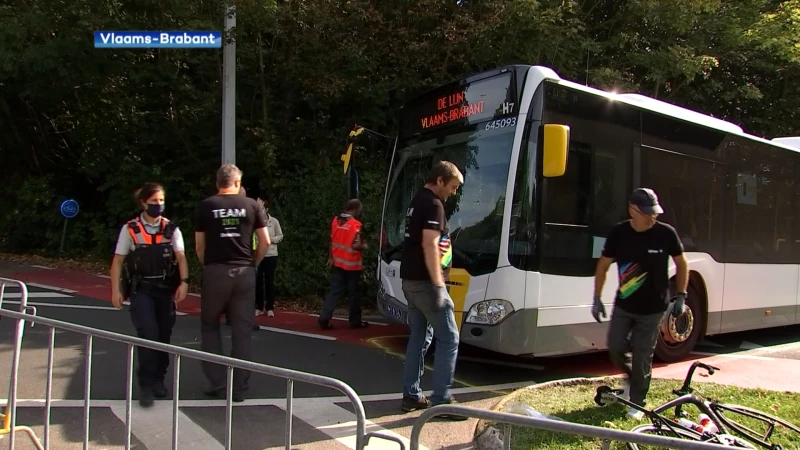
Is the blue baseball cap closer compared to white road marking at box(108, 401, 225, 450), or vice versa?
white road marking at box(108, 401, 225, 450)

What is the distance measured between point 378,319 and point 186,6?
7.17 meters

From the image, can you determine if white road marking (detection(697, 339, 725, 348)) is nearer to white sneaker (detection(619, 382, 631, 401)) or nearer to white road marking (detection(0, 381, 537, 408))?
white sneaker (detection(619, 382, 631, 401))

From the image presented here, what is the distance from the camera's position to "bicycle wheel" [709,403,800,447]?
12.4 ft

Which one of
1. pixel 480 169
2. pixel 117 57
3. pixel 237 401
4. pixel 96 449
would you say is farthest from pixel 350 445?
pixel 117 57

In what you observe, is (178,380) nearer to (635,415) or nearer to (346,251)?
(635,415)

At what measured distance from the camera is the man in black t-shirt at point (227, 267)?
4633 mm

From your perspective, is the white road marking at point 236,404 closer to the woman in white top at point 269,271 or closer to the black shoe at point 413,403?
the black shoe at point 413,403

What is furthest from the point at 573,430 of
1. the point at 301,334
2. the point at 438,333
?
the point at 301,334

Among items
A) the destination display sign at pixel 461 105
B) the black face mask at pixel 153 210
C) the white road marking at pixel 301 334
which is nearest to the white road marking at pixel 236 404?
the black face mask at pixel 153 210

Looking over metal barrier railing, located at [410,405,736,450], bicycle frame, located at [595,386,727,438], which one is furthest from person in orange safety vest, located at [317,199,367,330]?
metal barrier railing, located at [410,405,736,450]

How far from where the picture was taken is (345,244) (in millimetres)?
7766

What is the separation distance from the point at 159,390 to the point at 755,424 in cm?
453

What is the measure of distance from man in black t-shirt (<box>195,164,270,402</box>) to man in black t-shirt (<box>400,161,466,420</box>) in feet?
4.33

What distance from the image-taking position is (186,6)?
11109 millimetres
